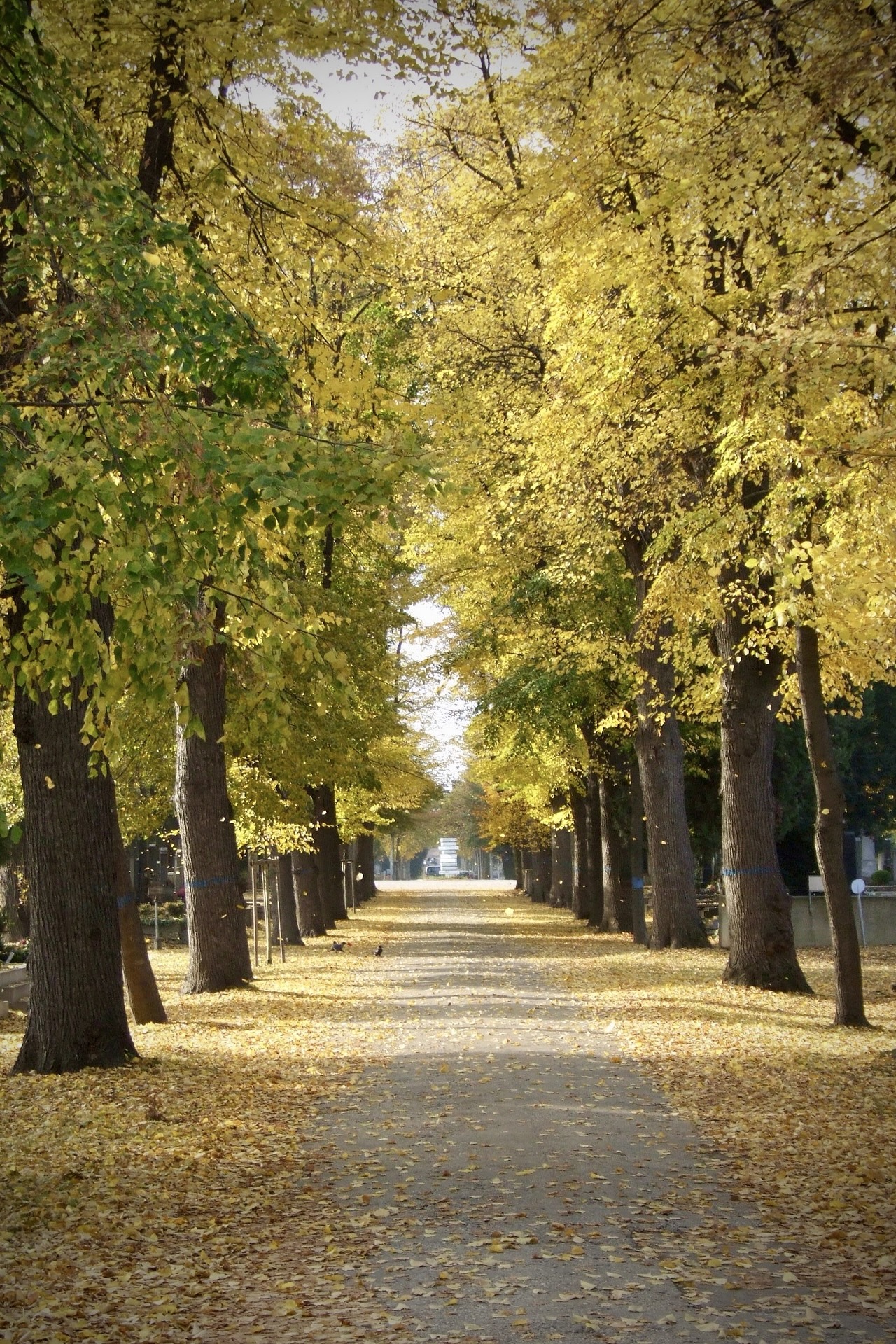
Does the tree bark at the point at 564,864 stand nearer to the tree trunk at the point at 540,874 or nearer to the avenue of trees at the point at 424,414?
the tree trunk at the point at 540,874

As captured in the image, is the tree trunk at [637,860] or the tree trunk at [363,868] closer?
the tree trunk at [637,860]

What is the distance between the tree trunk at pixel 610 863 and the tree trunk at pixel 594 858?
1180 millimetres

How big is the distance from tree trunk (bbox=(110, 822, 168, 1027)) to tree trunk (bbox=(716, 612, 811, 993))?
7154mm

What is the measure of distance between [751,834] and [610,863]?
1402 cm

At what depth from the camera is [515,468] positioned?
23453 mm

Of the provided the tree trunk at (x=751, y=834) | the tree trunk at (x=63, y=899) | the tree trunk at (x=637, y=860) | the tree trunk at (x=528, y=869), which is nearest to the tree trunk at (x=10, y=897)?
the tree trunk at (x=637, y=860)

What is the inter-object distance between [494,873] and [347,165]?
5406 inches

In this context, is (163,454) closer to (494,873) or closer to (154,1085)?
(154,1085)

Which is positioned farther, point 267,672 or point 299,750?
point 299,750

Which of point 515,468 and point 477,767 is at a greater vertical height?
point 515,468

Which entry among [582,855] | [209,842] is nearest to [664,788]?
[209,842]

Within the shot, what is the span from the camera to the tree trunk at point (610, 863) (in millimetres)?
30141

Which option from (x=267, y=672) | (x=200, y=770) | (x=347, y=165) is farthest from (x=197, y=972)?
(x=267, y=672)

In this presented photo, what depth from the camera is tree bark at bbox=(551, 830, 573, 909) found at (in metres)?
49.3
